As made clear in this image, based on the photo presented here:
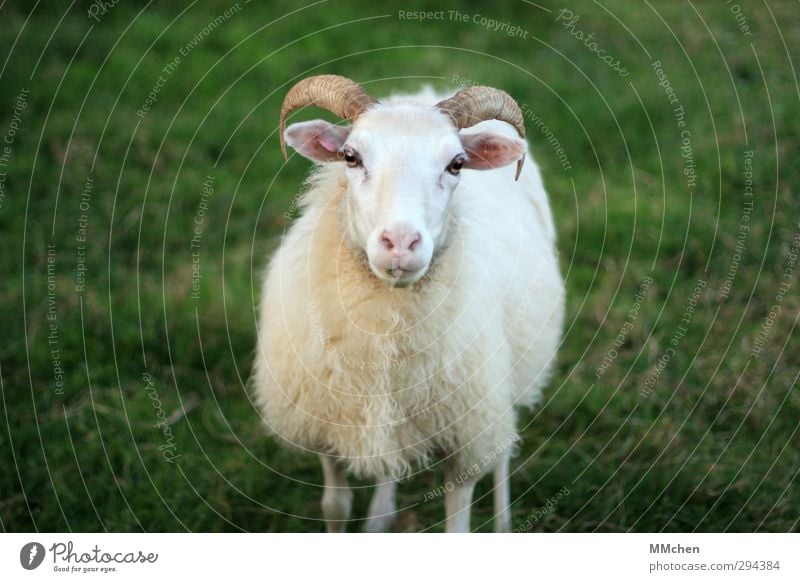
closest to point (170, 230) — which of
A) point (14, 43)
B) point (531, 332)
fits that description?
point (14, 43)

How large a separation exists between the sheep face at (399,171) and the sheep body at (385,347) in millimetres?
216

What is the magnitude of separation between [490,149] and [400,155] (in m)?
0.54

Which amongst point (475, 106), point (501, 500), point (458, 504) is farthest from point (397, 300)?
point (501, 500)

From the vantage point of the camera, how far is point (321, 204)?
410cm

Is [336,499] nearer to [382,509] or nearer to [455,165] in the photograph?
[382,509]

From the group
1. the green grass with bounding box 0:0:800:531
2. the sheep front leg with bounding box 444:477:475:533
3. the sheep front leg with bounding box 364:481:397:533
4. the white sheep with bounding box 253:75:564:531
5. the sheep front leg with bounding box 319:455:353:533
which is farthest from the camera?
the green grass with bounding box 0:0:800:531

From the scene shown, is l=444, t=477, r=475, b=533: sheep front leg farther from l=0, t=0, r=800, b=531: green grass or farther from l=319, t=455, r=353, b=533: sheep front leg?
l=319, t=455, r=353, b=533: sheep front leg

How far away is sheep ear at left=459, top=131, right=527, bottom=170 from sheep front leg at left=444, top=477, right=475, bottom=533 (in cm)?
156

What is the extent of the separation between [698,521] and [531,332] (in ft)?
4.40

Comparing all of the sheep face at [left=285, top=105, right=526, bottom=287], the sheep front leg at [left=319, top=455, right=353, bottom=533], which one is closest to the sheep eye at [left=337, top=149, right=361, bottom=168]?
the sheep face at [left=285, top=105, right=526, bottom=287]

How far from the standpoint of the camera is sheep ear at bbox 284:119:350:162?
3.72 m

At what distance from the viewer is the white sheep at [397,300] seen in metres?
3.55

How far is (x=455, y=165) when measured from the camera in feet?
12.0

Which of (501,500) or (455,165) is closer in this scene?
(455,165)
